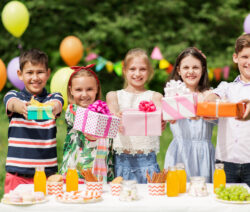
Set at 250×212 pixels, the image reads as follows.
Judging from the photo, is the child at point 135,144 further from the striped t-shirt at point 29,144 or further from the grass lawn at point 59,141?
the grass lawn at point 59,141

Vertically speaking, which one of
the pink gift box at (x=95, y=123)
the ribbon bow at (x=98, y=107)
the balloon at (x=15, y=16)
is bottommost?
the pink gift box at (x=95, y=123)

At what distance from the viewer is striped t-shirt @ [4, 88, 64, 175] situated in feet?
10.7

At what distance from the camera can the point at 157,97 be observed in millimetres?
3527

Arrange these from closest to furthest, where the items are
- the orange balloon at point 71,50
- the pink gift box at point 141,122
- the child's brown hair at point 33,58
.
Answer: the pink gift box at point 141,122
the child's brown hair at point 33,58
the orange balloon at point 71,50

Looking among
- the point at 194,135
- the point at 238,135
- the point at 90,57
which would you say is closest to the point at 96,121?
A: the point at 194,135

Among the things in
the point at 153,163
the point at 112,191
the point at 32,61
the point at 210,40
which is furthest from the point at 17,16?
the point at 210,40

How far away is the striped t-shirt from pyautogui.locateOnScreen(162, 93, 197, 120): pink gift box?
907 mm

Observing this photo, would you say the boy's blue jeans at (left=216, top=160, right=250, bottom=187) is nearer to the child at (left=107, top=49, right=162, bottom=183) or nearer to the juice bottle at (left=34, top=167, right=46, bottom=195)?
the child at (left=107, top=49, right=162, bottom=183)

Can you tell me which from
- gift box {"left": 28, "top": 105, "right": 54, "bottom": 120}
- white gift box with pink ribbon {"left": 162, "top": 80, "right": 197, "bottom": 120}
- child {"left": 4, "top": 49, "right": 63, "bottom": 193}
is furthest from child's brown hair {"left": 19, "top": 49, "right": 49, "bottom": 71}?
white gift box with pink ribbon {"left": 162, "top": 80, "right": 197, "bottom": 120}

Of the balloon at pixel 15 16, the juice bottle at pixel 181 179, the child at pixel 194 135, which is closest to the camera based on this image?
the juice bottle at pixel 181 179

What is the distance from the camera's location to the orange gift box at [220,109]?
2.79 m

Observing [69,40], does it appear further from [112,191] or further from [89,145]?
[112,191]

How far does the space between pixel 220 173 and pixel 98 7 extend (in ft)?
33.7

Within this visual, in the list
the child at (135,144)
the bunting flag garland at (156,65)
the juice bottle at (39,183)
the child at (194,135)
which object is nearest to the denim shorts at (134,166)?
the child at (135,144)
